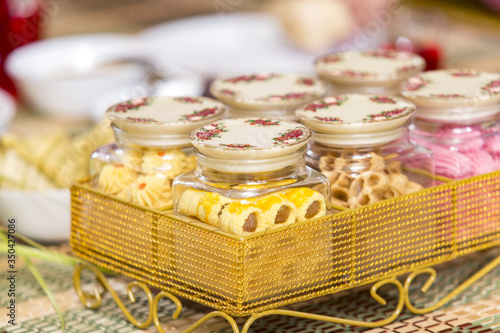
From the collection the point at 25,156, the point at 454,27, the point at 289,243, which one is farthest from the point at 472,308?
the point at 454,27

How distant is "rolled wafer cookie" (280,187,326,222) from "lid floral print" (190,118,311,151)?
0.14 ft

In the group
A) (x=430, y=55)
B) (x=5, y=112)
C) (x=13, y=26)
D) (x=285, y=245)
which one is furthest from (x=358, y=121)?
(x=13, y=26)

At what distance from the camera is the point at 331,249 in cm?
77

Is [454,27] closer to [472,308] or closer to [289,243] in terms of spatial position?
[472,308]

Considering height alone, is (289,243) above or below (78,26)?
above

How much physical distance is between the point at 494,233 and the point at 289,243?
0.92ft

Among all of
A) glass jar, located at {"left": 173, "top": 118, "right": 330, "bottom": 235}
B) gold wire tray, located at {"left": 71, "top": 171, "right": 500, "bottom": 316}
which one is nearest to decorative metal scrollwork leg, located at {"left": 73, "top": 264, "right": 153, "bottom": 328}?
gold wire tray, located at {"left": 71, "top": 171, "right": 500, "bottom": 316}

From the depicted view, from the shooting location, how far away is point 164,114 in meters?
0.84

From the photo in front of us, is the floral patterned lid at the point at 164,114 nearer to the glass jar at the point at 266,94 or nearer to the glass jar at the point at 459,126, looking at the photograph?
the glass jar at the point at 266,94

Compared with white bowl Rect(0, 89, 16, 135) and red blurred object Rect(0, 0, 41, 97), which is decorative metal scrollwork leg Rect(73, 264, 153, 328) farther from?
red blurred object Rect(0, 0, 41, 97)

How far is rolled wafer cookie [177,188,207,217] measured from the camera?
0.75 metres

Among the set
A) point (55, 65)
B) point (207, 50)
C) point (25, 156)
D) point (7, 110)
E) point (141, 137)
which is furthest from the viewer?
point (207, 50)

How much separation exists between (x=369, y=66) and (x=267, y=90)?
0.15 metres

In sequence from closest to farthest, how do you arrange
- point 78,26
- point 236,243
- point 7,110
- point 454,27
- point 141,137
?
point 236,243, point 141,137, point 7,110, point 454,27, point 78,26
